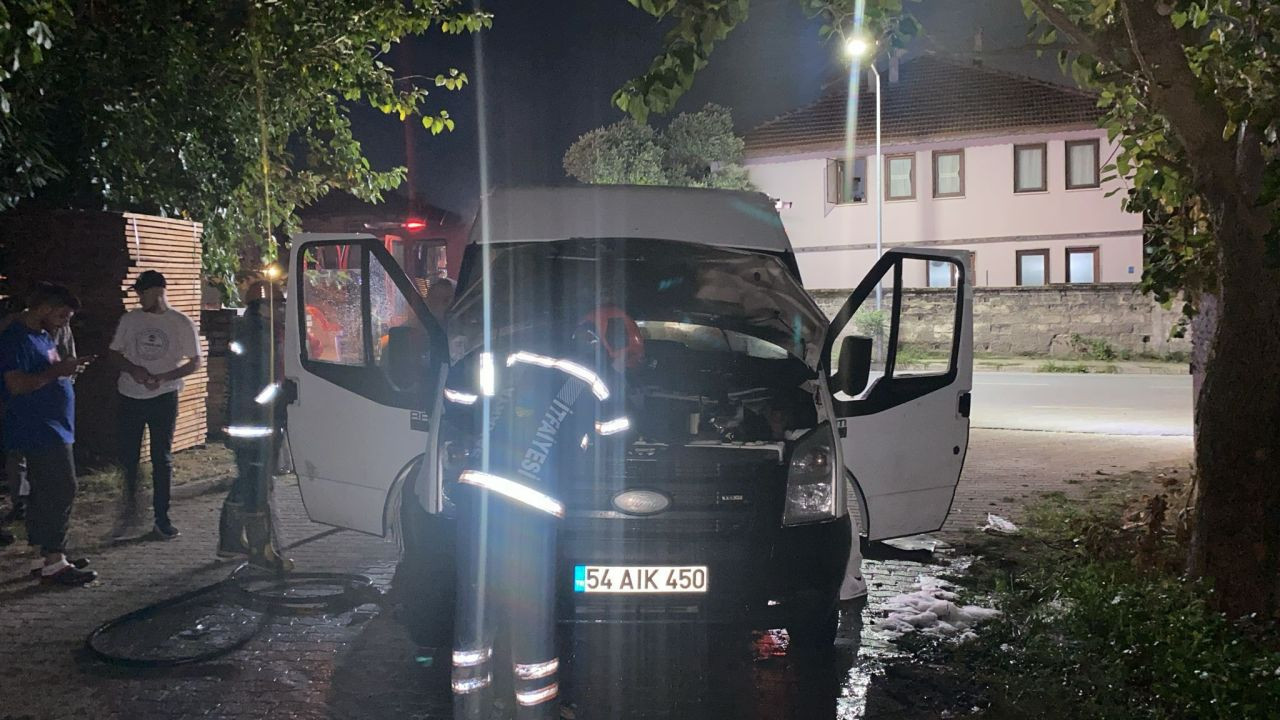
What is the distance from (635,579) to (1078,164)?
1296 inches

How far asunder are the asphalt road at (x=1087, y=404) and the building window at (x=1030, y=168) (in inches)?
432

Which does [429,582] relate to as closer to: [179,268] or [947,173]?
[179,268]

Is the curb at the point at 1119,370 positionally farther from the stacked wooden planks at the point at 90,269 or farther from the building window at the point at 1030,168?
the stacked wooden planks at the point at 90,269

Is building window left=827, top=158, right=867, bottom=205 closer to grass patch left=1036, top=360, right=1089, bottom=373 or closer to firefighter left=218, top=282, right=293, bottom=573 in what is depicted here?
grass patch left=1036, top=360, right=1089, bottom=373

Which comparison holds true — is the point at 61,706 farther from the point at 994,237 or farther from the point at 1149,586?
the point at 994,237

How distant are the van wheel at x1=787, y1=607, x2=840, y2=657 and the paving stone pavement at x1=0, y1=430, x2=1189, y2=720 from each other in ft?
0.78

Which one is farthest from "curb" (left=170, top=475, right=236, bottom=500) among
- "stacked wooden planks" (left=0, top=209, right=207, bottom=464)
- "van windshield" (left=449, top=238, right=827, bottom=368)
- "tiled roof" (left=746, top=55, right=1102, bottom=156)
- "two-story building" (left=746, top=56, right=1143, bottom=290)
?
"tiled roof" (left=746, top=55, right=1102, bottom=156)

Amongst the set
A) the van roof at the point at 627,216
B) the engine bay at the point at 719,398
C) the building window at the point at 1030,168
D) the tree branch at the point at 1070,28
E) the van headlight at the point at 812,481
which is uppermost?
the building window at the point at 1030,168

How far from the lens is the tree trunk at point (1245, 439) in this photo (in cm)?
570

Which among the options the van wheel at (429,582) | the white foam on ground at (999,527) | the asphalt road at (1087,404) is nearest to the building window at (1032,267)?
the asphalt road at (1087,404)

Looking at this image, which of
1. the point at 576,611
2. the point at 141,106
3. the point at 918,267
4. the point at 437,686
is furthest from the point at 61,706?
the point at 918,267

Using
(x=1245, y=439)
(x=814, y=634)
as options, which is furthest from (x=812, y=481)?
(x=1245, y=439)

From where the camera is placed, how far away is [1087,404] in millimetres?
18078

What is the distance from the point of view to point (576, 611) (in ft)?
15.2
